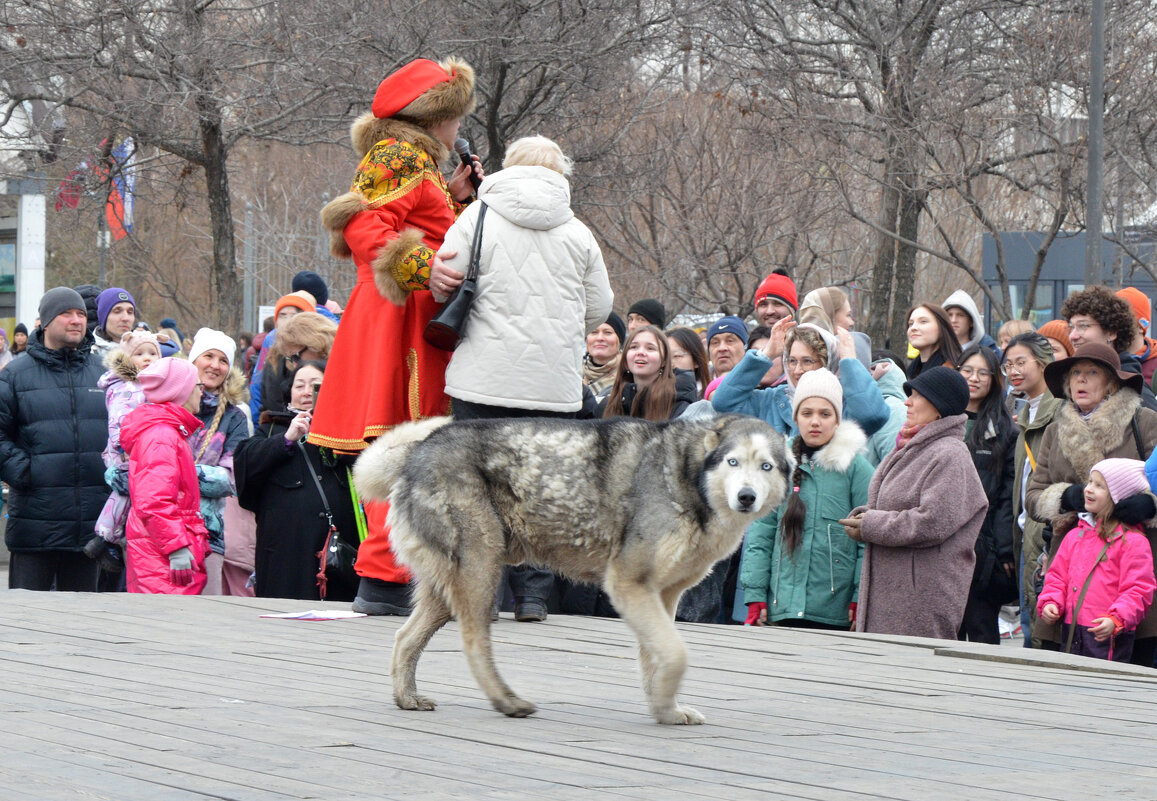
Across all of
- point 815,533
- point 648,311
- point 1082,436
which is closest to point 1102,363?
point 1082,436

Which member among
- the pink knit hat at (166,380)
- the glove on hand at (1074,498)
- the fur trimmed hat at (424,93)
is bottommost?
the glove on hand at (1074,498)

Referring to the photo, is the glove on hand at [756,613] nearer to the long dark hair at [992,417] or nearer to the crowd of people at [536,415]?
the crowd of people at [536,415]

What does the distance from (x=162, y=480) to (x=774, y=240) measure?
17825 mm

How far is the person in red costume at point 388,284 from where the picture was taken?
8.48 meters

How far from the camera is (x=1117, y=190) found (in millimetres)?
24219

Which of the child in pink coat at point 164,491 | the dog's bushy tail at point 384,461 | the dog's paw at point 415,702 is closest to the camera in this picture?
the dog's paw at point 415,702

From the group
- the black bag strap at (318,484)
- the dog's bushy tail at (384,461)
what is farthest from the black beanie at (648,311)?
the dog's bushy tail at (384,461)

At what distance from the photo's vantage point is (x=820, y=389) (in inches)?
356

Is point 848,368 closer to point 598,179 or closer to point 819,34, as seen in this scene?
point 598,179

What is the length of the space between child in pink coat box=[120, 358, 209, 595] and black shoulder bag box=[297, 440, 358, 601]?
81cm

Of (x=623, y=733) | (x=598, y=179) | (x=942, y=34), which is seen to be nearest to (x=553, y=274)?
(x=623, y=733)

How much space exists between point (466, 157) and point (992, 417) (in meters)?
3.77

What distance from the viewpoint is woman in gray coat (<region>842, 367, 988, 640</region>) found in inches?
337

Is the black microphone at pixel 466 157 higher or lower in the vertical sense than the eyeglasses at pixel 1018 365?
higher
